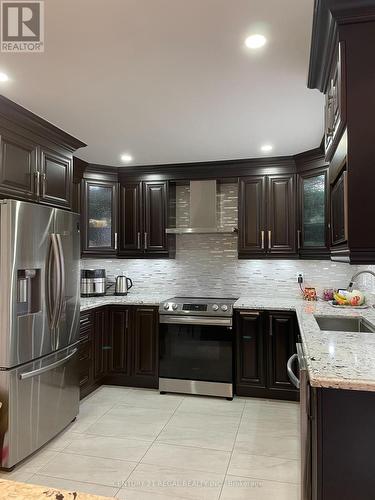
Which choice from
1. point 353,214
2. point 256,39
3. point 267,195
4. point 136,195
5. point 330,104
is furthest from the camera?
point 136,195

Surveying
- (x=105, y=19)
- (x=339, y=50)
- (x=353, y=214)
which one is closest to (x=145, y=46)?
(x=105, y=19)

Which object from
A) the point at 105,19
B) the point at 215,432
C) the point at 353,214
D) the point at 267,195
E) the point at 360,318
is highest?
the point at 105,19

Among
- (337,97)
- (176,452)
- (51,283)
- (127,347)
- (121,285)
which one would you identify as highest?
(337,97)

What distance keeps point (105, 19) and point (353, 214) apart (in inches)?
56.9

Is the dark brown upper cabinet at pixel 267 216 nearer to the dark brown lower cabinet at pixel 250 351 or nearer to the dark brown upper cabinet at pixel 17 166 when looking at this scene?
the dark brown lower cabinet at pixel 250 351

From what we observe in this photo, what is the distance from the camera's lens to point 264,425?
3.08m

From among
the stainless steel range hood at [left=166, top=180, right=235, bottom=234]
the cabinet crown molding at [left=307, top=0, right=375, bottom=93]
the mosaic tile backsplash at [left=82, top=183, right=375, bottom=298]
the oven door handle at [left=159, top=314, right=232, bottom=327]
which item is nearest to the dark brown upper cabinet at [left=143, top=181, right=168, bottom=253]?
the stainless steel range hood at [left=166, top=180, right=235, bottom=234]

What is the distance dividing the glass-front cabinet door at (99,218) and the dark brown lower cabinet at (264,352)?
1.81m

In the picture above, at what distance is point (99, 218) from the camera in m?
4.37

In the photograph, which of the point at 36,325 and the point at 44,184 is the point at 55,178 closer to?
the point at 44,184

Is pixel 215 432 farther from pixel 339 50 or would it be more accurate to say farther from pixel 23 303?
pixel 339 50

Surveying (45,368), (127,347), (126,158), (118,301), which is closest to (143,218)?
(126,158)
